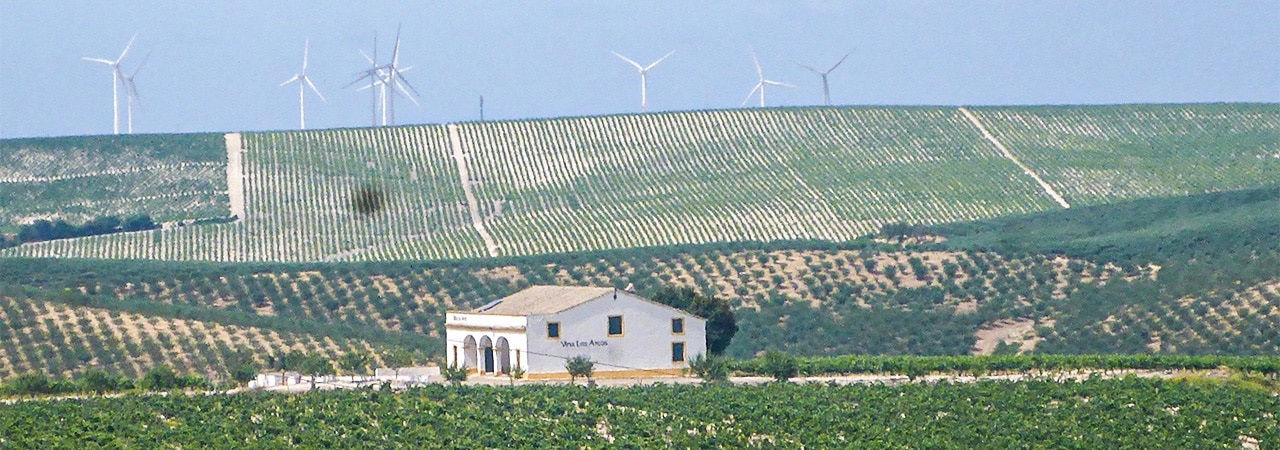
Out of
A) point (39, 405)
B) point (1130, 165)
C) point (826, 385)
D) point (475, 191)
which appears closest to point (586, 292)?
point (826, 385)

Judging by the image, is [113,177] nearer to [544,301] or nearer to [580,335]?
[544,301]

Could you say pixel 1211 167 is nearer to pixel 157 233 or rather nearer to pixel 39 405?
pixel 157 233

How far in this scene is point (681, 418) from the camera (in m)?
59.1

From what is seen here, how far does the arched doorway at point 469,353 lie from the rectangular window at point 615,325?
5.17m

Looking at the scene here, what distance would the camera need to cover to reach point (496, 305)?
250 feet

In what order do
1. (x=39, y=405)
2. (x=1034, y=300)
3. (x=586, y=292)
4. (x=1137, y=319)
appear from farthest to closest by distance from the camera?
(x=1034, y=300) → (x=1137, y=319) → (x=586, y=292) → (x=39, y=405)

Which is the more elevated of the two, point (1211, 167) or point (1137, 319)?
point (1211, 167)

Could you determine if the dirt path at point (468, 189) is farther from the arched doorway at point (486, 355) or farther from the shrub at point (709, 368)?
the shrub at point (709, 368)

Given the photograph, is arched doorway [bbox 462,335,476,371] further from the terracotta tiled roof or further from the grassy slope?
the grassy slope

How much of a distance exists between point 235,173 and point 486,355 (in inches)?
3006

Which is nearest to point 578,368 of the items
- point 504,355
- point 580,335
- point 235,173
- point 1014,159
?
point 580,335

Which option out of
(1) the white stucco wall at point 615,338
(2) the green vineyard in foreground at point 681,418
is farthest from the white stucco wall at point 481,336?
(2) the green vineyard in foreground at point 681,418

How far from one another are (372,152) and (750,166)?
27911 millimetres

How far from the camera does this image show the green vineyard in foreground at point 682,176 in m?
128
